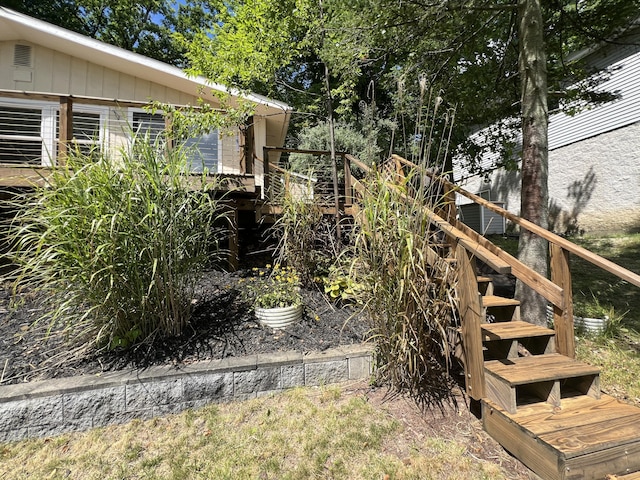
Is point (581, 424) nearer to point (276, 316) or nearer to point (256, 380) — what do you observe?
point (256, 380)

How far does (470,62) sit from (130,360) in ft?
20.9

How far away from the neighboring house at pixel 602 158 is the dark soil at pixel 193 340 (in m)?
7.80

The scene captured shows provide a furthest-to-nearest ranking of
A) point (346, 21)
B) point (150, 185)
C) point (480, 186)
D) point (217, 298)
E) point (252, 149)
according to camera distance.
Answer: point (480, 186) → point (252, 149) → point (346, 21) → point (217, 298) → point (150, 185)

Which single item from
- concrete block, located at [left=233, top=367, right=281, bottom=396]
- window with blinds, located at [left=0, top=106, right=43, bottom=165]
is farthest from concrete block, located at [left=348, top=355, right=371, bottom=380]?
window with blinds, located at [left=0, top=106, right=43, bottom=165]


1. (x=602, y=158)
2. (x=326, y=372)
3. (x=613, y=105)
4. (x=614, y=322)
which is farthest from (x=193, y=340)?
(x=613, y=105)

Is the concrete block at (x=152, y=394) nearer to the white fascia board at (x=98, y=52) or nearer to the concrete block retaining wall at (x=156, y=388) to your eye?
the concrete block retaining wall at (x=156, y=388)

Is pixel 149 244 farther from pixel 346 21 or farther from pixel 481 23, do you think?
pixel 481 23

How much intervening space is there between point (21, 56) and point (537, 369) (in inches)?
405

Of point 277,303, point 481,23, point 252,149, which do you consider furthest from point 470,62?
point 277,303

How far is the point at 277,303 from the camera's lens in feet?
11.2

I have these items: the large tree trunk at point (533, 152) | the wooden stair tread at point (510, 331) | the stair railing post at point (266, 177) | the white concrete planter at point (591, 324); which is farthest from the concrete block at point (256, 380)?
the white concrete planter at point (591, 324)

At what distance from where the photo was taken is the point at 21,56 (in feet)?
23.0

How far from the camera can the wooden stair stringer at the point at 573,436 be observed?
1.72 m

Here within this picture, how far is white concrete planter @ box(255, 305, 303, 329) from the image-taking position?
328cm
